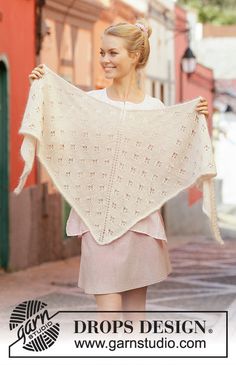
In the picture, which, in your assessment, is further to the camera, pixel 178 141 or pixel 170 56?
pixel 170 56

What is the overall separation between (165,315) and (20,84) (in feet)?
15.1

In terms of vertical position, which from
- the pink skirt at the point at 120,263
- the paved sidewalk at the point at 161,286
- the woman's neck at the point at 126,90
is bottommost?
the paved sidewalk at the point at 161,286

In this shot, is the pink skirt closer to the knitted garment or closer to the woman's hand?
the knitted garment

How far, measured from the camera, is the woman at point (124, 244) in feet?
15.5

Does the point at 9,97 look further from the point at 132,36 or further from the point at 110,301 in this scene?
the point at 110,301

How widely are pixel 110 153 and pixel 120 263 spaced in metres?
0.46

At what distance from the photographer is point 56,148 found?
16.0 ft

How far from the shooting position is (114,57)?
4.75 meters

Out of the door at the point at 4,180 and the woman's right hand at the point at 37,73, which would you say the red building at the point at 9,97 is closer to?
the door at the point at 4,180

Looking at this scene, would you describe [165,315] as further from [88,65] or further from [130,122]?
[88,65]

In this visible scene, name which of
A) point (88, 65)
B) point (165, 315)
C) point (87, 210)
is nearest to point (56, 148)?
point (87, 210)

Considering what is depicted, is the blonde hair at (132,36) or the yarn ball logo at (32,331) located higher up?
the blonde hair at (132,36)

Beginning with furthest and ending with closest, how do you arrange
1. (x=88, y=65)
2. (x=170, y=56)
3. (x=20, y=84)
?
1. (x=170, y=56)
2. (x=88, y=65)
3. (x=20, y=84)

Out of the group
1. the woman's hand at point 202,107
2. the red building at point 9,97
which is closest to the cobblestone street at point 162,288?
the red building at point 9,97
